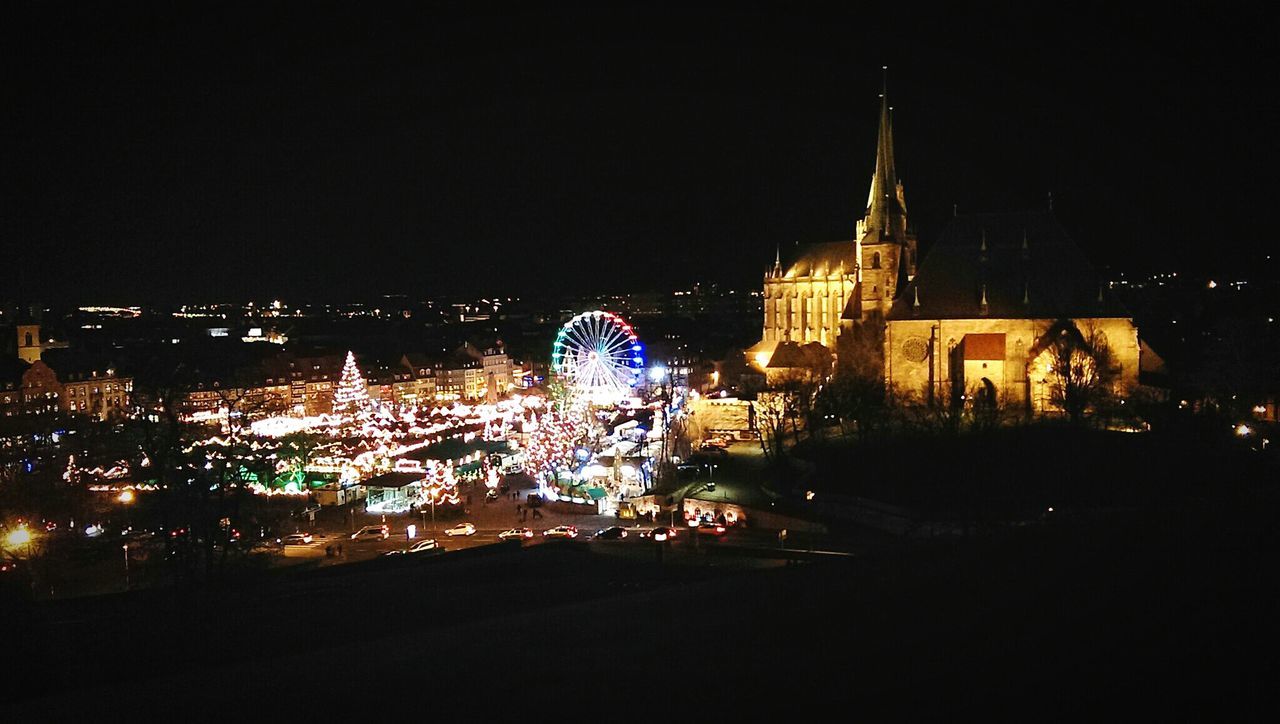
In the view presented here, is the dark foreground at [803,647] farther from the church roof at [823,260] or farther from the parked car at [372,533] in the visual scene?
the church roof at [823,260]

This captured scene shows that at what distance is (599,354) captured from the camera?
57.0m

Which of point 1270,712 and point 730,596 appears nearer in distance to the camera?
point 1270,712

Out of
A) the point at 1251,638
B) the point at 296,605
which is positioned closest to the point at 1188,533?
the point at 1251,638

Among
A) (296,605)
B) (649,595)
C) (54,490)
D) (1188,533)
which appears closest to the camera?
(649,595)

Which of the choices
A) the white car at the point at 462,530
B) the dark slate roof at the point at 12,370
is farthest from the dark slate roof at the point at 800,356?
the dark slate roof at the point at 12,370

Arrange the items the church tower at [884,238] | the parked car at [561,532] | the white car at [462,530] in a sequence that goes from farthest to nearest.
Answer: the church tower at [884,238] < the white car at [462,530] < the parked car at [561,532]

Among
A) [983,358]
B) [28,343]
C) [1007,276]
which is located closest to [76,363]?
[28,343]

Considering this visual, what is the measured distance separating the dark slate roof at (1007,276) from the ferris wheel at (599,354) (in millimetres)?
15146

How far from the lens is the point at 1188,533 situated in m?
8.51

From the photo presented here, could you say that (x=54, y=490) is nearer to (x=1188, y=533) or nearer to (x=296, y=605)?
(x=296, y=605)

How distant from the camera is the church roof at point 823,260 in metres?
65.2

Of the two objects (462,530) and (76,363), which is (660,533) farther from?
(76,363)

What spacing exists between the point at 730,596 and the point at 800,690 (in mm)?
2236

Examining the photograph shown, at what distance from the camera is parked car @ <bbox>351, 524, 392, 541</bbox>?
36.8 meters
